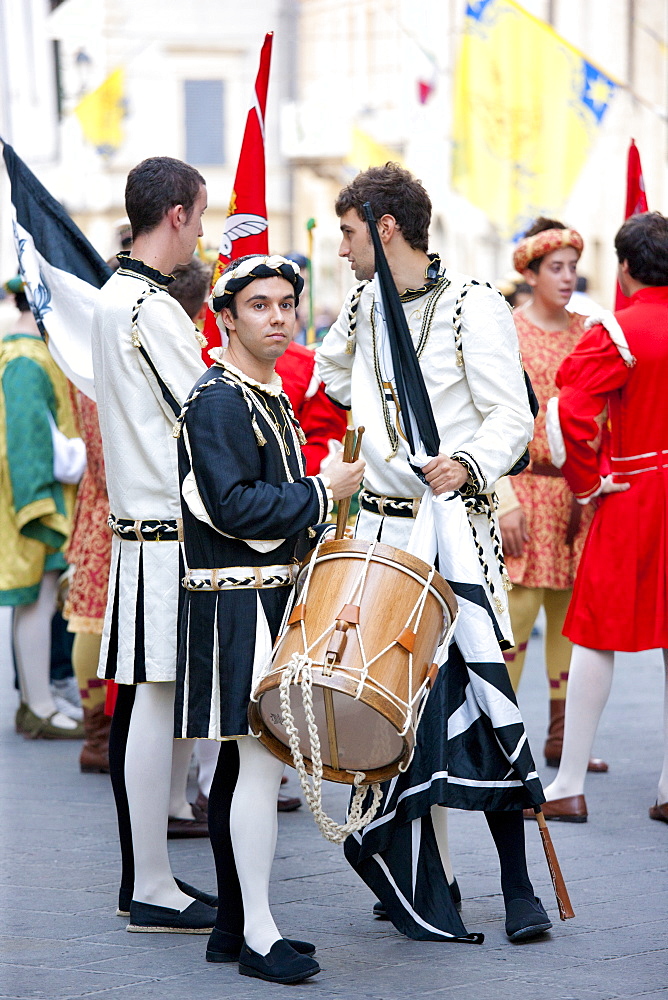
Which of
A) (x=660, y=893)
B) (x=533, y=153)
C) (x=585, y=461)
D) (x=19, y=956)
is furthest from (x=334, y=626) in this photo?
(x=533, y=153)

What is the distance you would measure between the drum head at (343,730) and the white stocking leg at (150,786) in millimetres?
543

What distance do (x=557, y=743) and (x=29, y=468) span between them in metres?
2.48

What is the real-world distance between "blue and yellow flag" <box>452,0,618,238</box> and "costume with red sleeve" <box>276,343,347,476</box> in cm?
578

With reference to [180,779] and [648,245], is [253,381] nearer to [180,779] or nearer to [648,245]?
[180,779]

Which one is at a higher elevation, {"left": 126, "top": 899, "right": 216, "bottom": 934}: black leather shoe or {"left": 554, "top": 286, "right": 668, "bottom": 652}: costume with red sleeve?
{"left": 554, "top": 286, "right": 668, "bottom": 652}: costume with red sleeve

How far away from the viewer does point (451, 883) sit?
3.74 m

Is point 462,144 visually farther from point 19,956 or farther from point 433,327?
point 19,956

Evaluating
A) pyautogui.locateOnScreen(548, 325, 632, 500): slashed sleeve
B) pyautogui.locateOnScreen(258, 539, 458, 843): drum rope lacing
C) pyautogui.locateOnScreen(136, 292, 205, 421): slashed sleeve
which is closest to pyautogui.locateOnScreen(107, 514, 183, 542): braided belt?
pyautogui.locateOnScreen(136, 292, 205, 421): slashed sleeve

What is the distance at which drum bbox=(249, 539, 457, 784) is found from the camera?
3.00 m

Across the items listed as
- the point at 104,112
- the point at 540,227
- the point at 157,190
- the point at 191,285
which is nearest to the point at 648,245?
the point at 540,227

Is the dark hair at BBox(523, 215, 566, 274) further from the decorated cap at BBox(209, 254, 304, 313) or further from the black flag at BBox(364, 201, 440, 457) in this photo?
the decorated cap at BBox(209, 254, 304, 313)

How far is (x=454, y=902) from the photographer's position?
3.67m

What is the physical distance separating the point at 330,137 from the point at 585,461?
1952 cm

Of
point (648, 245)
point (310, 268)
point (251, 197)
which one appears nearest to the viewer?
point (251, 197)
